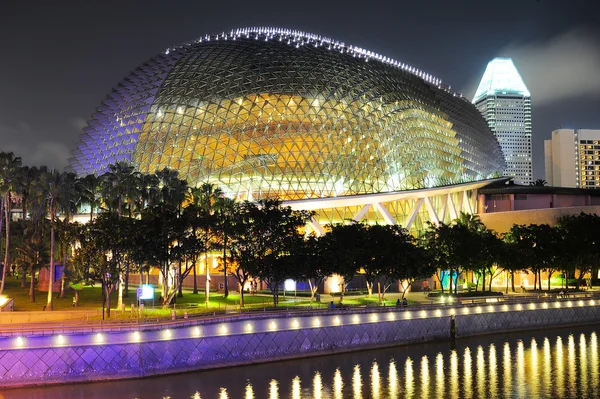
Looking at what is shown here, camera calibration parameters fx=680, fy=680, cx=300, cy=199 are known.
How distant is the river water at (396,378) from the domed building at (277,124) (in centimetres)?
4191

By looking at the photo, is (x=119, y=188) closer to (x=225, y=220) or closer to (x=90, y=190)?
(x=90, y=190)

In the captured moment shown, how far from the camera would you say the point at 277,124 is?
325 ft

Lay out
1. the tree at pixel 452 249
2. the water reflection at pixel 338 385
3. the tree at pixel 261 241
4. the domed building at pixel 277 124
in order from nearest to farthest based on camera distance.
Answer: the water reflection at pixel 338 385
the tree at pixel 261 241
the tree at pixel 452 249
the domed building at pixel 277 124

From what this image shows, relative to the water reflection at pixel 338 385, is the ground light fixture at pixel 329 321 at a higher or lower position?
higher

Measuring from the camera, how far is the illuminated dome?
320ft

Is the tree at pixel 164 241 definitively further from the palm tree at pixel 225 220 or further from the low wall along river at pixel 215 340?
the low wall along river at pixel 215 340

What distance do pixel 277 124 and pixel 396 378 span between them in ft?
184

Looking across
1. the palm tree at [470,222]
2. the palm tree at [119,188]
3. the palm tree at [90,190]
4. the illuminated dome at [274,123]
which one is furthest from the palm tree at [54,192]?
the palm tree at [470,222]

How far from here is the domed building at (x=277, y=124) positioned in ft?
320

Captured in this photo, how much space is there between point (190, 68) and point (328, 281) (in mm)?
44636

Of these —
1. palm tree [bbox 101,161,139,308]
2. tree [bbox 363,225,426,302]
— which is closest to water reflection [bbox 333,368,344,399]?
tree [bbox 363,225,426,302]

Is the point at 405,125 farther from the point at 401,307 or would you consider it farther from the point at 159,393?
the point at 159,393

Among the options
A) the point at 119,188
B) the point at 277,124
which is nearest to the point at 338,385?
the point at 119,188

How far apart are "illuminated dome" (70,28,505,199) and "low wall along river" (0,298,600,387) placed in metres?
36.9
